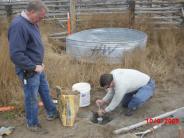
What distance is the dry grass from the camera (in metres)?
6.27

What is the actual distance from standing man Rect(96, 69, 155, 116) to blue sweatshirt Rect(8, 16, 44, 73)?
→ 3.14 feet

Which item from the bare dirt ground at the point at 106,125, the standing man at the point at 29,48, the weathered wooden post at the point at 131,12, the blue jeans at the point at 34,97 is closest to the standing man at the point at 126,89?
the bare dirt ground at the point at 106,125

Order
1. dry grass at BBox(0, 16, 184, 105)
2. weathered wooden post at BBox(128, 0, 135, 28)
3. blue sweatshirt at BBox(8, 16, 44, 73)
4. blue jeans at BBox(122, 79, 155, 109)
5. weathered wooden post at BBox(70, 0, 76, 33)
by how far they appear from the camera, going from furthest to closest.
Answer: weathered wooden post at BBox(128, 0, 135, 28)
weathered wooden post at BBox(70, 0, 76, 33)
dry grass at BBox(0, 16, 184, 105)
blue jeans at BBox(122, 79, 155, 109)
blue sweatshirt at BBox(8, 16, 44, 73)

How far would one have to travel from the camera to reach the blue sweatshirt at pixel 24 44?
4.62 meters

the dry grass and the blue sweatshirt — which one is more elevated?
the blue sweatshirt

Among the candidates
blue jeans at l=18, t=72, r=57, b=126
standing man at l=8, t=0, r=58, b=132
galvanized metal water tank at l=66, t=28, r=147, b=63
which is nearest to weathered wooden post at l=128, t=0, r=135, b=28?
galvanized metal water tank at l=66, t=28, r=147, b=63

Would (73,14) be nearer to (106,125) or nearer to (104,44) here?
(104,44)

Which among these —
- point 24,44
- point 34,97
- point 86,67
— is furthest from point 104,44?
point 24,44

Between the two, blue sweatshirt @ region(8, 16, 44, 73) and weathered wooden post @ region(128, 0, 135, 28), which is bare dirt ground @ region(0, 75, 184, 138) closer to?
blue sweatshirt @ region(8, 16, 44, 73)

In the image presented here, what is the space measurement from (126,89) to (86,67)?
66.1 inches

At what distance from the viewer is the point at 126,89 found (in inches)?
216

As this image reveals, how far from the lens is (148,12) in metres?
9.65

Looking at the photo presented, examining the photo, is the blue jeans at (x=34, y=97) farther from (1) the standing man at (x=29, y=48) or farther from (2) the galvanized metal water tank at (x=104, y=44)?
(2) the galvanized metal water tank at (x=104, y=44)

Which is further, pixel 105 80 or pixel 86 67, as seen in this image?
pixel 86 67
